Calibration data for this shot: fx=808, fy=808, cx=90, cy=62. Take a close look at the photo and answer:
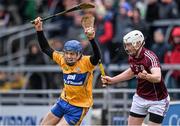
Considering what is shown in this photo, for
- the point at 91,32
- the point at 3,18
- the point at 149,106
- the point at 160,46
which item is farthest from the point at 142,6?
the point at 149,106

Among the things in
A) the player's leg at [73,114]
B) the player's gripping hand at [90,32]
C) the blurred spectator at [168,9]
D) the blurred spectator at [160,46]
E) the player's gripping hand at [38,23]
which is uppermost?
the player's gripping hand at [38,23]

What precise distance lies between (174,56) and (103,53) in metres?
1.84

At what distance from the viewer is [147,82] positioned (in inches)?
491

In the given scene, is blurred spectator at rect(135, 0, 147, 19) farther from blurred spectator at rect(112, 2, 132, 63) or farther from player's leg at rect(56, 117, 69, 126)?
player's leg at rect(56, 117, 69, 126)

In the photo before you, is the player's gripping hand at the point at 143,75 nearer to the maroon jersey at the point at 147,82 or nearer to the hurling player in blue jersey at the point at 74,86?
the maroon jersey at the point at 147,82

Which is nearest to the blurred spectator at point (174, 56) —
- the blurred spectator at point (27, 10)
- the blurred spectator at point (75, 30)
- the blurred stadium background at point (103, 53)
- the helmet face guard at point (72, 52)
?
the blurred stadium background at point (103, 53)

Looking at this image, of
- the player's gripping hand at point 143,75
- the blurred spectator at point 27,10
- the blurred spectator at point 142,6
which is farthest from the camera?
the blurred spectator at point 27,10

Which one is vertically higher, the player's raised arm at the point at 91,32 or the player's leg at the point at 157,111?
the player's raised arm at the point at 91,32

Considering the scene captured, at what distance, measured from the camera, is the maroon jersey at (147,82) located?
1236cm

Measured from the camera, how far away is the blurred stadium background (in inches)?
618

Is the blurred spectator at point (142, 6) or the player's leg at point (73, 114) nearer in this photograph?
the player's leg at point (73, 114)

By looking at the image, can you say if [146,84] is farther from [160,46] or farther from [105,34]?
[105,34]

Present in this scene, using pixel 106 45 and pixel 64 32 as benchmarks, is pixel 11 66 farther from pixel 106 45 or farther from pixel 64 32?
pixel 106 45

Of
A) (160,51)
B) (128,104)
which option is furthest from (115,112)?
(160,51)
